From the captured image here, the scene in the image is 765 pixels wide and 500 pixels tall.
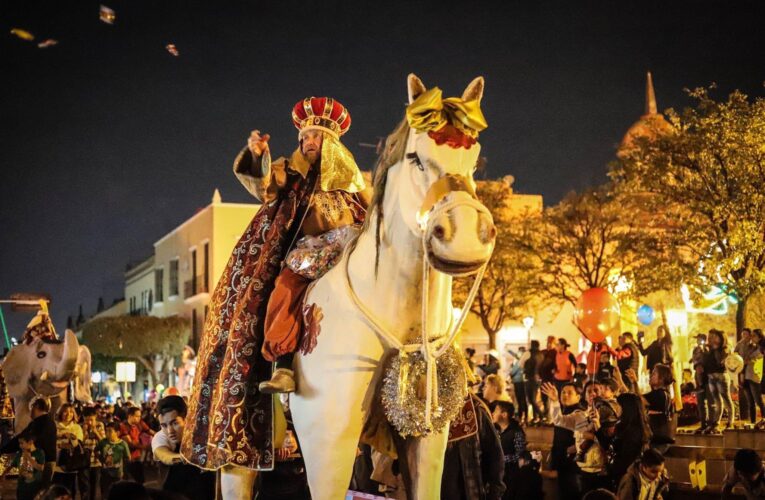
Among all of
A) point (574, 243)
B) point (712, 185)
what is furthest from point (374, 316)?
point (574, 243)

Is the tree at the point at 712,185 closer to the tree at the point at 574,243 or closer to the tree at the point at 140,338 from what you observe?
the tree at the point at 574,243

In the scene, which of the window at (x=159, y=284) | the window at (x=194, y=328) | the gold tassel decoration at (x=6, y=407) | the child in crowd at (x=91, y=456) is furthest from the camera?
the window at (x=159, y=284)

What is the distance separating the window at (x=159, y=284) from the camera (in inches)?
2544

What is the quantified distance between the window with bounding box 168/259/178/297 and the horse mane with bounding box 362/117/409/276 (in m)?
57.2

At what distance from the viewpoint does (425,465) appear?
468cm

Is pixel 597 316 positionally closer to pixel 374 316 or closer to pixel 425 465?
pixel 425 465

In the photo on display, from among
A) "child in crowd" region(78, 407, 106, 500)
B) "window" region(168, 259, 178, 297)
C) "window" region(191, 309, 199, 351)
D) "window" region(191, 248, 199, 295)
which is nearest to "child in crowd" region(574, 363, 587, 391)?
"child in crowd" region(78, 407, 106, 500)

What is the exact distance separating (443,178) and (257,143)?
1545mm

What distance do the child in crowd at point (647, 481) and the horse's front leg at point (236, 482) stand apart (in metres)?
4.83

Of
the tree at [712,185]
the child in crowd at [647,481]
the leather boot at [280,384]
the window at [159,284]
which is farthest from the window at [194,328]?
the leather boot at [280,384]

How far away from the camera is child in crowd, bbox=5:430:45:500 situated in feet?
35.8

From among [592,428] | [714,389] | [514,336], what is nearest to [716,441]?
[714,389]

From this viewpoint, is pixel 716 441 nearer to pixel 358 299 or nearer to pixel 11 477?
pixel 11 477

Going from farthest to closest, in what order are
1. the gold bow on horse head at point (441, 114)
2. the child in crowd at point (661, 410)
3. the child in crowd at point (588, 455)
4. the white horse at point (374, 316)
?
the child in crowd at point (661, 410), the child in crowd at point (588, 455), the white horse at point (374, 316), the gold bow on horse head at point (441, 114)
